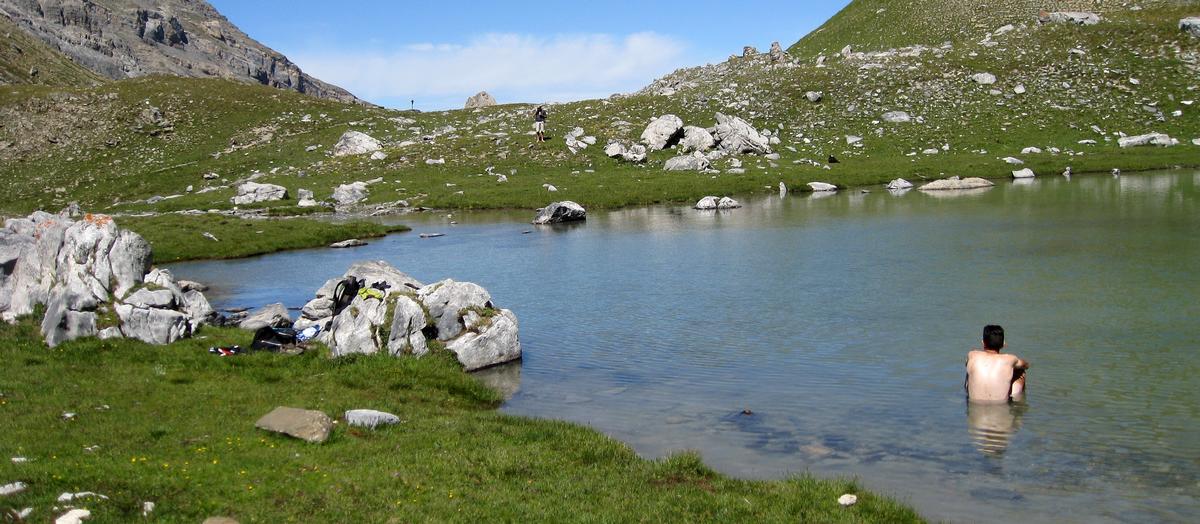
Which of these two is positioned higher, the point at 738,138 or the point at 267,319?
the point at 738,138

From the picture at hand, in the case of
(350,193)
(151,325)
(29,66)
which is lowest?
(151,325)

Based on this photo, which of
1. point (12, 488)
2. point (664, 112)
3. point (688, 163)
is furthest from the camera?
point (664, 112)

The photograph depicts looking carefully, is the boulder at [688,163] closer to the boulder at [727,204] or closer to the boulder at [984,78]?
the boulder at [727,204]

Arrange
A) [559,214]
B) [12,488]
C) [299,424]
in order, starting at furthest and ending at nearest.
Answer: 1. [559,214]
2. [299,424]
3. [12,488]

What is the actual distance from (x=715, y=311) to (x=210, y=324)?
54.5 ft

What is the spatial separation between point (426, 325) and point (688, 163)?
61.1 m

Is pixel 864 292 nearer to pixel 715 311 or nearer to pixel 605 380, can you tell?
pixel 715 311

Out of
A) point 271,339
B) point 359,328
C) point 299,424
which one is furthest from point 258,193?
point 299,424

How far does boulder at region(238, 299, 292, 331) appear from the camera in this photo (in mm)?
29312

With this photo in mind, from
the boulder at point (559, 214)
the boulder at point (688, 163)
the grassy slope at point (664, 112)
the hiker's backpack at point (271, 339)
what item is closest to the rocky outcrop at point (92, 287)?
the hiker's backpack at point (271, 339)

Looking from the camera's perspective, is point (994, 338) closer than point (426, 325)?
Yes

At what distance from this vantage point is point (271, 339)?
25797mm

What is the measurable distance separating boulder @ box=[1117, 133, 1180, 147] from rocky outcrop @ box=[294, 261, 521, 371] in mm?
76964

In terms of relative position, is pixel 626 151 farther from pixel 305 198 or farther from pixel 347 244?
pixel 347 244
